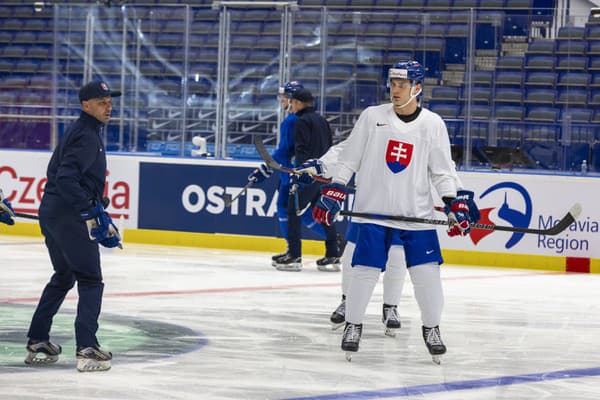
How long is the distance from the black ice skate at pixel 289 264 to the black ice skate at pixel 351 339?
171 inches

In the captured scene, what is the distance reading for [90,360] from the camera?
17.8 ft

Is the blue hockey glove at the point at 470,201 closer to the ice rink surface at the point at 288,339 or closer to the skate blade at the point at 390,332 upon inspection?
the ice rink surface at the point at 288,339

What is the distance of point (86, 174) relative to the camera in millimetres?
5387

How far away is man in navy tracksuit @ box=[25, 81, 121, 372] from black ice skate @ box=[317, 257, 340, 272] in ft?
16.5

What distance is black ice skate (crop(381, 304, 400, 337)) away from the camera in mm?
6906

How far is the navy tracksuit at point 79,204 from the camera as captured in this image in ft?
17.4

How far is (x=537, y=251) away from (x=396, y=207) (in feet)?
18.2

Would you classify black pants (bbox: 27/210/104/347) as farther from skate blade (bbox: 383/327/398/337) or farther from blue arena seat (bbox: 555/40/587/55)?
blue arena seat (bbox: 555/40/587/55)

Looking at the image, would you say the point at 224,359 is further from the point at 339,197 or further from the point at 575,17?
the point at 575,17

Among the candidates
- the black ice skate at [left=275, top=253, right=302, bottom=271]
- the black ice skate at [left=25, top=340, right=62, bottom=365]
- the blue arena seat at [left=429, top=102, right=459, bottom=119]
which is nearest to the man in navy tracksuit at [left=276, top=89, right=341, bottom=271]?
the black ice skate at [left=275, top=253, right=302, bottom=271]

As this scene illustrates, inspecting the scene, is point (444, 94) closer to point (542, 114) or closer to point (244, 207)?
point (542, 114)

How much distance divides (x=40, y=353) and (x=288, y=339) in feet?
Answer: 4.97

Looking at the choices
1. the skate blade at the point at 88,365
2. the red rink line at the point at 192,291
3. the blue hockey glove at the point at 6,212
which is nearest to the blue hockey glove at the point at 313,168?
the red rink line at the point at 192,291

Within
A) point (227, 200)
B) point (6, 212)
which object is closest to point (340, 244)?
point (227, 200)
